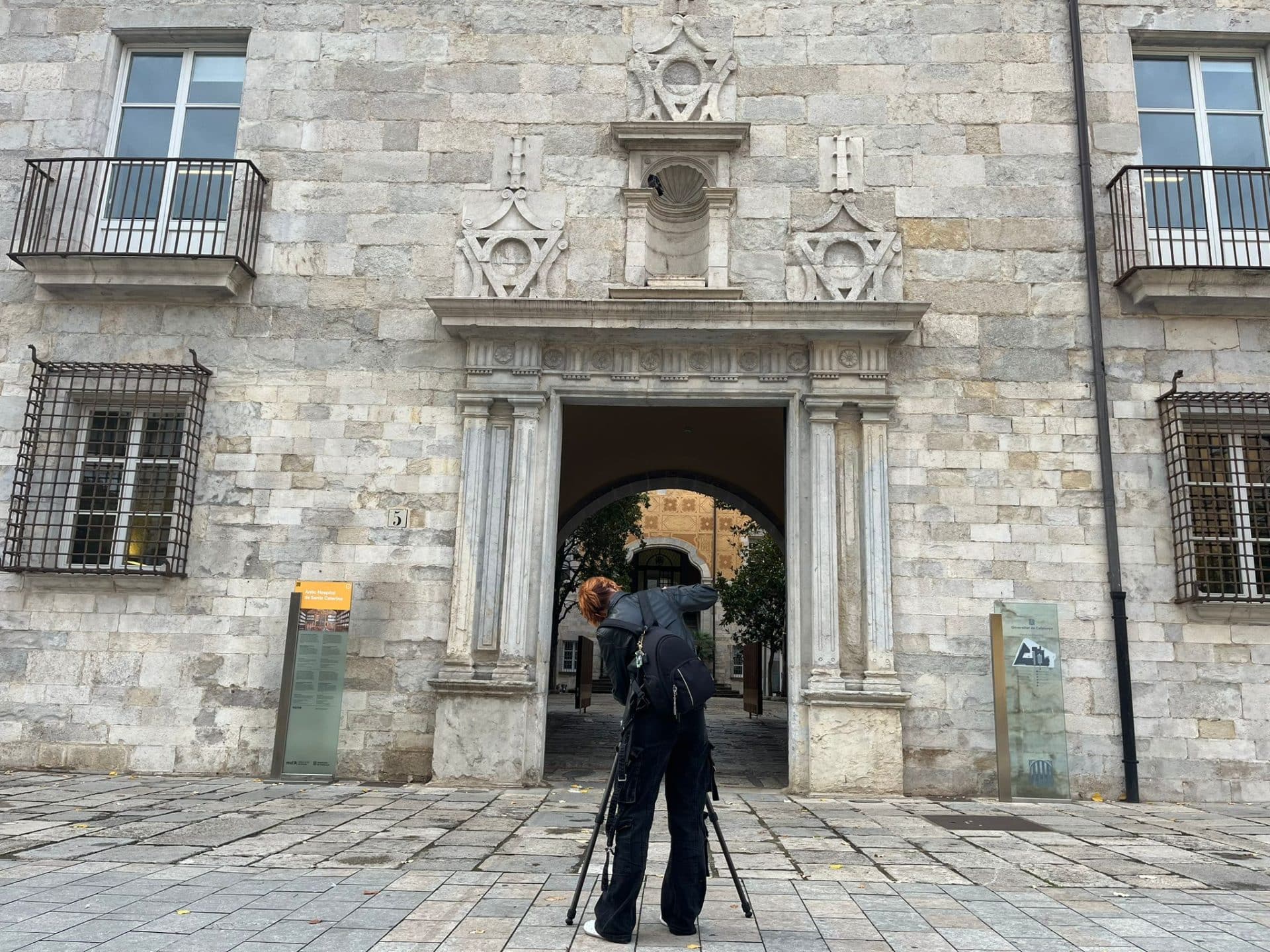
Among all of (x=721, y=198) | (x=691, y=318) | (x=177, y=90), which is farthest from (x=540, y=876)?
(x=177, y=90)

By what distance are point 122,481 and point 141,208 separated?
277cm

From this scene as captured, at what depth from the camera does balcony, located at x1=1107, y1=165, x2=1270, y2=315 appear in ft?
27.0

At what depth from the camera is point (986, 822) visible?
6562 millimetres

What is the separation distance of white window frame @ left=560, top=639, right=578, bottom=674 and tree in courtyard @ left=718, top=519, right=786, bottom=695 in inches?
385

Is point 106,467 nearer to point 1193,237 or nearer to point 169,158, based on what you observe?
point 169,158

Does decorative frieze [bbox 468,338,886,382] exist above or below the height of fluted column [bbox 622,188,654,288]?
below

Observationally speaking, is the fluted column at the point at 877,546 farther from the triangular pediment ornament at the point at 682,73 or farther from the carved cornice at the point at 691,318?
the triangular pediment ornament at the point at 682,73

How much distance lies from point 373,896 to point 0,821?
3126mm

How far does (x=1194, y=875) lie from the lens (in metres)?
4.93

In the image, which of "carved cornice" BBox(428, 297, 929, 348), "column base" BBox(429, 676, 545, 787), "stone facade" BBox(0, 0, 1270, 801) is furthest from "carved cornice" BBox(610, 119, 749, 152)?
"column base" BBox(429, 676, 545, 787)

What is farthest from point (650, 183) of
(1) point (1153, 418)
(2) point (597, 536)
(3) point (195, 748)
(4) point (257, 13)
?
(2) point (597, 536)

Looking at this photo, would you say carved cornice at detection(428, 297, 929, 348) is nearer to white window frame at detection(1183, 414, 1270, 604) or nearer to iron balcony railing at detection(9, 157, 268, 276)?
iron balcony railing at detection(9, 157, 268, 276)

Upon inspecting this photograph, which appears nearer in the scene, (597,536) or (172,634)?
(172,634)

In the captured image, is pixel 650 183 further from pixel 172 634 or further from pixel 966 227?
pixel 172 634
